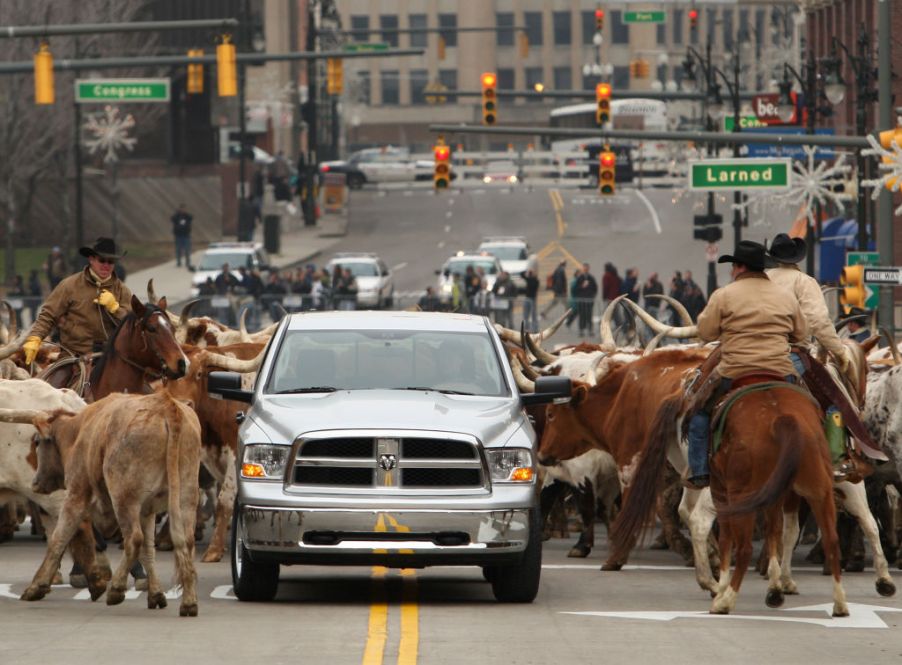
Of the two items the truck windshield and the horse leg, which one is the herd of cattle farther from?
the truck windshield

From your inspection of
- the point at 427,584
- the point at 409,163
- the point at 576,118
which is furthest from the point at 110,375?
the point at 576,118

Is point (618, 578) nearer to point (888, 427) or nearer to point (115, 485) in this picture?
point (888, 427)

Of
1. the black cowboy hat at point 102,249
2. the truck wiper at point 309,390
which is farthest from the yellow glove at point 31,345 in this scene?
the truck wiper at point 309,390

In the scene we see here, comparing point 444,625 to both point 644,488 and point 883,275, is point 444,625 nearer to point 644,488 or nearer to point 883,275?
point 644,488

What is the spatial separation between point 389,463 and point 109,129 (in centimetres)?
5169

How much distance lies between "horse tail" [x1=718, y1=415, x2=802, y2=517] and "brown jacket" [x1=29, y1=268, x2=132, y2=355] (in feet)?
25.0

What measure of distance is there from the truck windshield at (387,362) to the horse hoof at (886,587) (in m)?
2.85

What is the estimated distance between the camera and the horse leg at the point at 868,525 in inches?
573

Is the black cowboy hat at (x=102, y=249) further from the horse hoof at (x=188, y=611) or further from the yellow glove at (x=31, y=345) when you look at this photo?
the horse hoof at (x=188, y=611)

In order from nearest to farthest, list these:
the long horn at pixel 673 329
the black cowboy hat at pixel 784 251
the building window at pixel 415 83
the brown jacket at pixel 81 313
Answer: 1. the black cowboy hat at pixel 784 251
2. the long horn at pixel 673 329
3. the brown jacket at pixel 81 313
4. the building window at pixel 415 83

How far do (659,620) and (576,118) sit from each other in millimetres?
94843

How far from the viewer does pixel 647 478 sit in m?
14.9

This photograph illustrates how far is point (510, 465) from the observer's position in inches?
541

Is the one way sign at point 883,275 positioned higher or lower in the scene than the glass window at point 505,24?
lower
